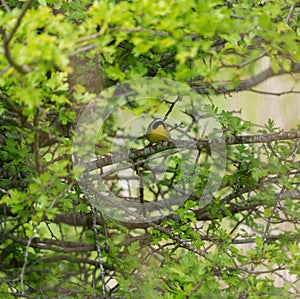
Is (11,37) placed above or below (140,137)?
above

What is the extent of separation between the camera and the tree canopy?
129 cm

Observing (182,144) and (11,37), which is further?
(182,144)

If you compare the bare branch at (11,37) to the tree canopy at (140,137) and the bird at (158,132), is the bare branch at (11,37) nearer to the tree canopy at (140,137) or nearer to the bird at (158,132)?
the tree canopy at (140,137)

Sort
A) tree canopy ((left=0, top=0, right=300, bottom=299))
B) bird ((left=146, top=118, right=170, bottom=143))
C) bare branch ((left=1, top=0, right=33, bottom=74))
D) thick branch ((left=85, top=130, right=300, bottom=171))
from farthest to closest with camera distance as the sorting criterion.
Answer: bird ((left=146, top=118, right=170, bottom=143)), thick branch ((left=85, top=130, right=300, bottom=171)), tree canopy ((left=0, top=0, right=300, bottom=299)), bare branch ((left=1, top=0, right=33, bottom=74))

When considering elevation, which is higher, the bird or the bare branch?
the bare branch

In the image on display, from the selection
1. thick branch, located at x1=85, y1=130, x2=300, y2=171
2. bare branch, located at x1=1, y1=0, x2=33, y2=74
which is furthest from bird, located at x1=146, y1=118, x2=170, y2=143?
bare branch, located at x1=1, y1=0, x2=33, y2=74

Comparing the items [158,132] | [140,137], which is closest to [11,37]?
[158,132]

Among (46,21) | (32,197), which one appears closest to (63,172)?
(32,197)

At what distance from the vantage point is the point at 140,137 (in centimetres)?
240

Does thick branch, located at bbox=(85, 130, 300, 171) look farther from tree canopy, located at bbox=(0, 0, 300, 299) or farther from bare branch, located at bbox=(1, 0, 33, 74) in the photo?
bare branch, located at bbox=(1, 0, 33, 74)

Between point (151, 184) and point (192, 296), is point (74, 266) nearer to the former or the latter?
point (151, 184)

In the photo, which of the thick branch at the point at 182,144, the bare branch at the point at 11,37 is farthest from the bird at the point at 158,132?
the bare branch at the point at 11,37

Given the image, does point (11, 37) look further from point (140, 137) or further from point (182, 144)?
point (140, 137)

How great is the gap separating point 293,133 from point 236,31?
0.47 meters
